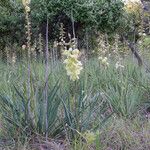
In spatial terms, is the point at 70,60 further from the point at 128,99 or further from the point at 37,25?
the point at 37,25

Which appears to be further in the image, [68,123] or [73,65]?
[68,123]

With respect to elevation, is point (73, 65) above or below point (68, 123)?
above

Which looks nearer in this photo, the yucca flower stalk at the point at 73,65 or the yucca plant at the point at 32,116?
the yucca flower stalk at the point at 73,65

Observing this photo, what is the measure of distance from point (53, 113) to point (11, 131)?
0.39m

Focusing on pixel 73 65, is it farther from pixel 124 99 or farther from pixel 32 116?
pixel 124 99

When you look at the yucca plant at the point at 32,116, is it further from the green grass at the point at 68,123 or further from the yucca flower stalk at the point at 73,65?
the yucca flower stalk at the point at 73,65

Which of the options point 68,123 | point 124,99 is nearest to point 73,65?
point 68,123

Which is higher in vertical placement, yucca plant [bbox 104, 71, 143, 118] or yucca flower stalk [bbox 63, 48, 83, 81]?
yucca flower stalk [bbox 63, 48, 83, 81]

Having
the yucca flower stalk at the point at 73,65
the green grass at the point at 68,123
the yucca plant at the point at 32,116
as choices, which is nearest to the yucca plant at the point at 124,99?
the green grass at the point at 68,123

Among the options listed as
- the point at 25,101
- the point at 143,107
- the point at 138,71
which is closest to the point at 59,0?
the point at 138,71

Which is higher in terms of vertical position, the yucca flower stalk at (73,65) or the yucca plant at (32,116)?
the yucca flower stalk at (73,65)

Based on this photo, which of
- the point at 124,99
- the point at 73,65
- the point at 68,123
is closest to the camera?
the point at 73,65

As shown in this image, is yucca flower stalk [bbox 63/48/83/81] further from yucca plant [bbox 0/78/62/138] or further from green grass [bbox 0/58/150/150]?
yucca plant [bbox 0/78/62/138]

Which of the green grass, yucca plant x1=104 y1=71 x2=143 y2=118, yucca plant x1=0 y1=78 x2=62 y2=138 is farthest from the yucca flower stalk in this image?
yucca plant x1=104 y1=71 x2=143 y2=118
